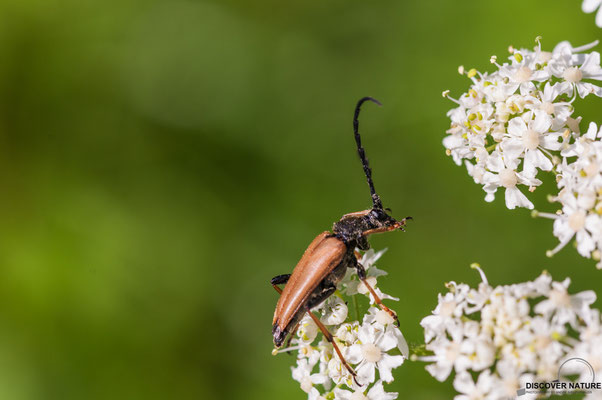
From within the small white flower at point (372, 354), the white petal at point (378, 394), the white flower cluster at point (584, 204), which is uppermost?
the white flower cluster at point (584, 204)

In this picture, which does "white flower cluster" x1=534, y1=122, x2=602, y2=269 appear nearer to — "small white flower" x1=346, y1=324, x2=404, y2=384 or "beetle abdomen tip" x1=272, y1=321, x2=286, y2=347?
"small white flower" x1=346, y1=324, x2=404, y2=384

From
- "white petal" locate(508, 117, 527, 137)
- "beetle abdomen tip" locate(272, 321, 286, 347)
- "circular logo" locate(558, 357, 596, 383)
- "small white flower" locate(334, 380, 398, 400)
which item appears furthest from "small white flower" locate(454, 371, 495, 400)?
"white petal" locate(508, 117, 527, 137)

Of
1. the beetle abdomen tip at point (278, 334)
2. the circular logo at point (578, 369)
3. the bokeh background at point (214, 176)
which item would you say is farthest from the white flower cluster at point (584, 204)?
the bokeh background at point (214, 176)

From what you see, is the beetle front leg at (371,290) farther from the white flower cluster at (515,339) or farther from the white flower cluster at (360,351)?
the white flower cluster at (515,339)

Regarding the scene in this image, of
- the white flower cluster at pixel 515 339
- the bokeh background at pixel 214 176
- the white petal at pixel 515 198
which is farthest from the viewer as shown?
the bokeh background at pixel 214 176

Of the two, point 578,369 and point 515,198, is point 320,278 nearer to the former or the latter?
point 515,198

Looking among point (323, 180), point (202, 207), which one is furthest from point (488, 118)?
point (202, 207)
